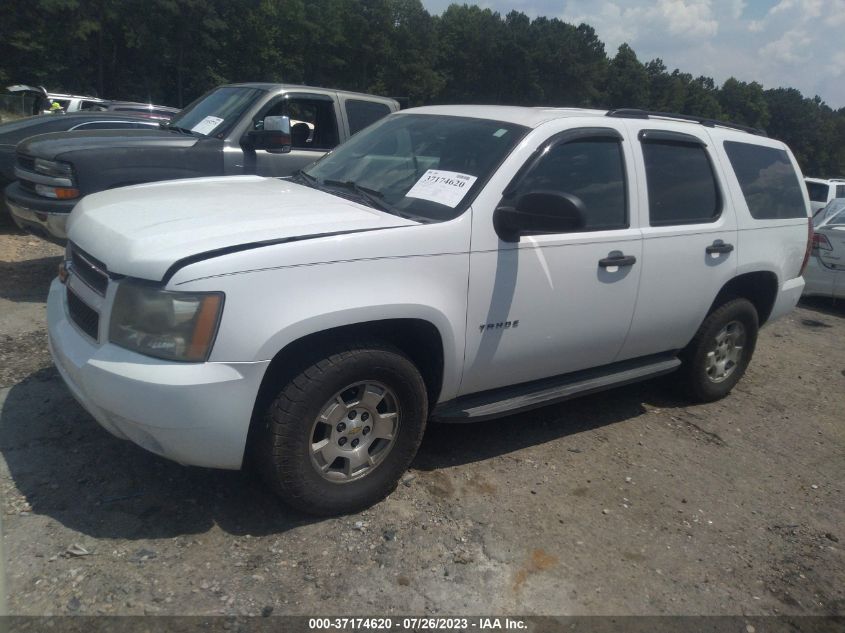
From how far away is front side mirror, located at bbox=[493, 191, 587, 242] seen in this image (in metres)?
3.35

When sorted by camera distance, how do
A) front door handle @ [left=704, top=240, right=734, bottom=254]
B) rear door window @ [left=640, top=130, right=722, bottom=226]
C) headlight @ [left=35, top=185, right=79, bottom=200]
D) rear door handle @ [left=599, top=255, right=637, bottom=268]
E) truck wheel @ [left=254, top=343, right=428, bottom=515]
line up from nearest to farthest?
truck wheel @ [left=254, top=343, right=428, bottom=515]
rear door handle @ [left=599, top=255, right=637, bottom=268]
rear door window @ [left=640, top=130, right=722, bottom=226]
front door handle @ [left=704, top=240, right=734, bottom=254]
headlight @ [left=35, top=185, right=79, bottom=200]

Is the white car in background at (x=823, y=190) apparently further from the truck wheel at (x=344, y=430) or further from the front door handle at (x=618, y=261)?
the truck wheel at (x=344, y=430)

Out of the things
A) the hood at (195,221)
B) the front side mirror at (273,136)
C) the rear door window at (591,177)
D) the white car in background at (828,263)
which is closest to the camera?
the hood at (195,221)

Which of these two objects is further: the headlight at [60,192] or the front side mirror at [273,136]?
the front side mirror at [273,136]

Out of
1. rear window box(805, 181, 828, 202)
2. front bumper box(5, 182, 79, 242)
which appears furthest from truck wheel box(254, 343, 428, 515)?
rear window box(805, 181, 828, 202)

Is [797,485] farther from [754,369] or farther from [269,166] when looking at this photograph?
[269,166]

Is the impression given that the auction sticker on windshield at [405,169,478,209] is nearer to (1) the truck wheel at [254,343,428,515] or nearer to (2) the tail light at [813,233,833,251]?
(1) the truck wheel at [254,343,428,515]

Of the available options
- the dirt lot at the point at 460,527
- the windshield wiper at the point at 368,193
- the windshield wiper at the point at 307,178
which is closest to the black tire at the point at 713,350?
the dirt lot at the point at 460,527

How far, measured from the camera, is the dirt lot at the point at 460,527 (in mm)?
2861

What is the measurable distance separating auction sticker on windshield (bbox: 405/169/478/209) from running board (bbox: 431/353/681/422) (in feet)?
3.42

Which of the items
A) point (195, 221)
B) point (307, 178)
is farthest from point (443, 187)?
point (195, 221)

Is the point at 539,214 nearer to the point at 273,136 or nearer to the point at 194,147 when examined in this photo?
the point at 273,136

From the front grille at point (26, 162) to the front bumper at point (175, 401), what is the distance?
158 inches

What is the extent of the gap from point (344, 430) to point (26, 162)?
190 inches
